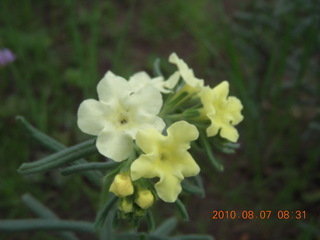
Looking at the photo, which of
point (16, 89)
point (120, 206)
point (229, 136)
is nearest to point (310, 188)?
point (229, 136)

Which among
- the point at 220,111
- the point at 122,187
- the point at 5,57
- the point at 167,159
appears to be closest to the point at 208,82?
the point at 5,57

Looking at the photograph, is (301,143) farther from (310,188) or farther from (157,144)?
(157,144)

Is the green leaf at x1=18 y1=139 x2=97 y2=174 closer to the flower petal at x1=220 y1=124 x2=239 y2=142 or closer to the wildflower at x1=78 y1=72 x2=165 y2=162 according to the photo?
the wildflower at x1=78 y1=72 x2=165 y2=162

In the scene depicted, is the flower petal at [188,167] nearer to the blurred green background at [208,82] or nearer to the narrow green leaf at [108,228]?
the narrow green leaf at [108,228]

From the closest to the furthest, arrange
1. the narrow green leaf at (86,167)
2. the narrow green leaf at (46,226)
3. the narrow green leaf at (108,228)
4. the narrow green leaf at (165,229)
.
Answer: the narrow green leaf at (86,167) → the narrow green leaf at (108,228) → the narrow green leaf at (46,226) → the narrow green leaf at (165,229)

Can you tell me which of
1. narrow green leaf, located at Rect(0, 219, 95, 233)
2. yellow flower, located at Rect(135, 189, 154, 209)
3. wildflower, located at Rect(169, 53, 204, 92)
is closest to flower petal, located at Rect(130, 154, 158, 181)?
yellow flower, located at Rect(135, 189, 154, 209)

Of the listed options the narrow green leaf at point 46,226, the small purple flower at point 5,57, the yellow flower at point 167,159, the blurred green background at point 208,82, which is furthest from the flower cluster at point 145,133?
the small purple flower at point 5,57
